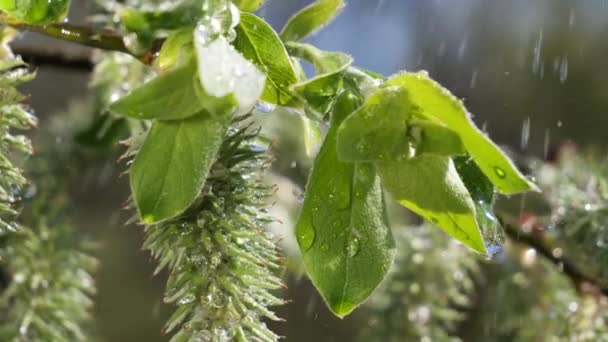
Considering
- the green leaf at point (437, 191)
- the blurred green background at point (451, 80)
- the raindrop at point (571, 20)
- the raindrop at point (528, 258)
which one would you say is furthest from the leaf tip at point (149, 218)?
the raindrop at point (571, 20)

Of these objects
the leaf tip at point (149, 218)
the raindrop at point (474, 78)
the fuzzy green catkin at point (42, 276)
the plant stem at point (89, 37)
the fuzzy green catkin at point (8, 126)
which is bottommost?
the raindrop at point (474, 78)

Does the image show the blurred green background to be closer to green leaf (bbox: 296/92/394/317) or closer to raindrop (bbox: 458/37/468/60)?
raindrop (bbox: 458/37/468/60)

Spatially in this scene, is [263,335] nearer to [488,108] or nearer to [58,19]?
[58,19]

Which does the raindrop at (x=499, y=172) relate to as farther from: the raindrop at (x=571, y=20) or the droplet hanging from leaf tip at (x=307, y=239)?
the raindrop at (x=571, y=20)

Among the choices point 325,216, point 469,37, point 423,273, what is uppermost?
point 325,216

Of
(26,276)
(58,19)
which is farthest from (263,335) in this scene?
(26,276)

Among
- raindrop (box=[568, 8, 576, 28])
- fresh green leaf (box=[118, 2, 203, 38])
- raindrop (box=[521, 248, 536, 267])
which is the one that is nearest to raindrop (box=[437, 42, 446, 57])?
raindrop (box=[568, 8, 576, 28])
